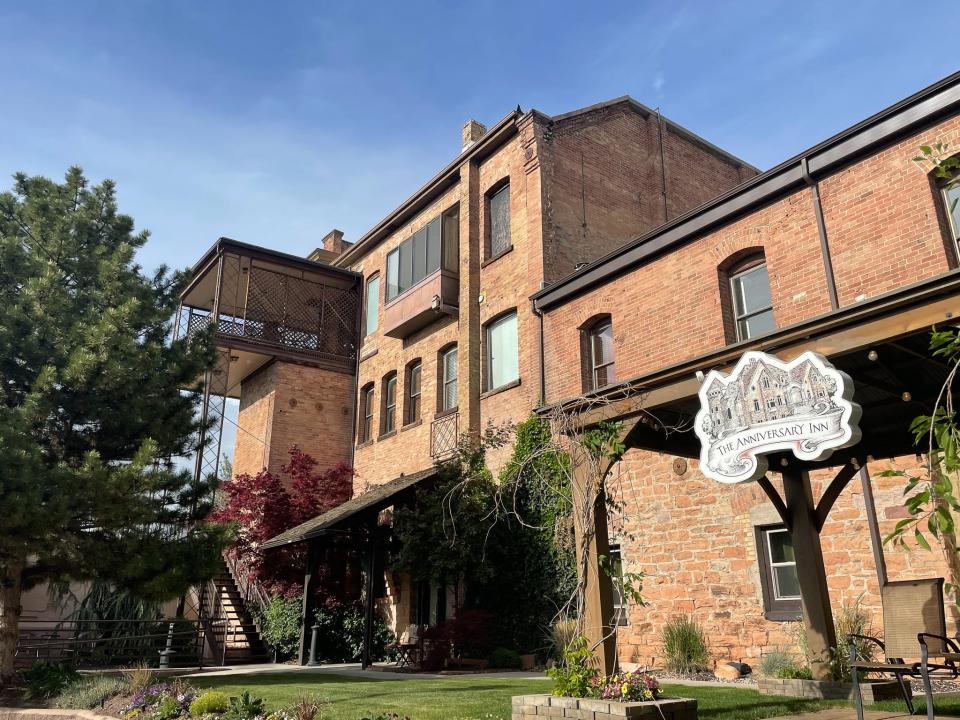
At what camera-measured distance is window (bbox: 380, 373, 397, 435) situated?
825 inches

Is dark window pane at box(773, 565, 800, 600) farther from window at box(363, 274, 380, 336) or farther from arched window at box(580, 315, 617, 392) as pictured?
window at box(363, 274, 380, 336)

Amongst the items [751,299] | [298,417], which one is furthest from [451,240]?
[751,299]

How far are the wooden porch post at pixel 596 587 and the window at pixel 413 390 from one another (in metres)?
12.9

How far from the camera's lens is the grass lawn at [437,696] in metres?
7.15

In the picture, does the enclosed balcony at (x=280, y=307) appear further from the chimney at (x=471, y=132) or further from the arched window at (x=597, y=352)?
the arched window at (x=597, y=352)

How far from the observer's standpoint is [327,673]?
13430mm

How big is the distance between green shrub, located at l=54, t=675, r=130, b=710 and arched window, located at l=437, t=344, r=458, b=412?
373 inches

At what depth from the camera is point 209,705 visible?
8.24 meters

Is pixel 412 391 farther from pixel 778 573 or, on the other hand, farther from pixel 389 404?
pixel 778 573

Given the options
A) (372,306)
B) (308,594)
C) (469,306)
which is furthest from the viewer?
(372,306)

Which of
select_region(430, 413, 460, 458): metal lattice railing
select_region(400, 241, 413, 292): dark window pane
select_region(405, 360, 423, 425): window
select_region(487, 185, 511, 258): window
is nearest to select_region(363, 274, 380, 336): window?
select_region(400, 241, 413, 292): dark window pane

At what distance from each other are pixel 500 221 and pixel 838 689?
1316 cm

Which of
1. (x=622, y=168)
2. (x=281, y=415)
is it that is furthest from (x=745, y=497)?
(x=281, y=415)

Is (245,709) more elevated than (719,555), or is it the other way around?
(719,555)
